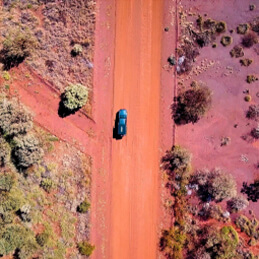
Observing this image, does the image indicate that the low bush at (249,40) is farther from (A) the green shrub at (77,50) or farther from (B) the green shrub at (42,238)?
(B) the green shrub at (42,238)

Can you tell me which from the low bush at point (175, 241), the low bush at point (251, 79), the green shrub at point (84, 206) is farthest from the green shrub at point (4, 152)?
the low bush at point (251, 79)

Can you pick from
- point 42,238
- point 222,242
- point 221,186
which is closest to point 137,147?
point 221,186

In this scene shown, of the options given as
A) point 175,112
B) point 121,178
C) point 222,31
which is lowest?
point 121,178

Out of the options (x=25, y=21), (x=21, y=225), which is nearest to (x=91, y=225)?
(x=21, y=225)

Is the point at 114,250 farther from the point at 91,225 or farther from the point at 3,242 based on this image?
the point at 3,242

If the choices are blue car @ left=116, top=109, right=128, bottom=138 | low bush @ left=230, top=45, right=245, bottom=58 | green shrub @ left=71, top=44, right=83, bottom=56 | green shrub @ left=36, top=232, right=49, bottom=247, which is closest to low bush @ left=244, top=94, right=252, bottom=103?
low bush @ left=230, top=45, right=245, bottom=58

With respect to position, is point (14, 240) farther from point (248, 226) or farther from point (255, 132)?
point (255, 132)
